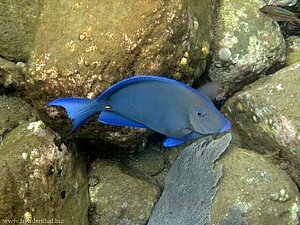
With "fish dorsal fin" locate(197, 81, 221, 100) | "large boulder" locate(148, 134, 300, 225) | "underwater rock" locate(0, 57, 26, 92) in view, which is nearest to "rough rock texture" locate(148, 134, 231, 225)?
"large boulder" locate(148, 134, 300, 225)

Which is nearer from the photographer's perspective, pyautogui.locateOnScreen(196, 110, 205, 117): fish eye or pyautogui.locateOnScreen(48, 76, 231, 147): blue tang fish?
pyautogui.locateOnScreen(48, 76, 231, 147): blue tang fish

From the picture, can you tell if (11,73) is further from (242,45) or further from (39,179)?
(242,45)

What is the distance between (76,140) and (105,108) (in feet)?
6.40

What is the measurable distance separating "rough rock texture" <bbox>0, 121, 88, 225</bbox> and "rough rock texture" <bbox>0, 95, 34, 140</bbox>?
163 millimetres

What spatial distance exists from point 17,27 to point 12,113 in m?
0.93

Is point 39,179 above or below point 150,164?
above

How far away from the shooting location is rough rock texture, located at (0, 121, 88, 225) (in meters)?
2.94

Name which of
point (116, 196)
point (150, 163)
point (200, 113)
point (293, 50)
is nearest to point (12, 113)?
point (116, 196)

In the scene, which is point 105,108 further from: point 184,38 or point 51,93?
point 184,38

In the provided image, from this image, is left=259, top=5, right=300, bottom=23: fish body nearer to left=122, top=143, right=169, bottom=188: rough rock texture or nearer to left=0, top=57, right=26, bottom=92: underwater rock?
left=122, top=143, right=169, bottom=188: rough rock texture

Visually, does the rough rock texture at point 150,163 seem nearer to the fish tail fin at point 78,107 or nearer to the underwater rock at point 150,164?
the underwater rock at point 150,164

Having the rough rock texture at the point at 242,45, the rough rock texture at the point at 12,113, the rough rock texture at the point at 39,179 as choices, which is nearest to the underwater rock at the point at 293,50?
the rough rock texture at the point at 242,45

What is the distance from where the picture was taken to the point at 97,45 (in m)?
2.91

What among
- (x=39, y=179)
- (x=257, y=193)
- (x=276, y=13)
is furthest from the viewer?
(x=276, y=13)
